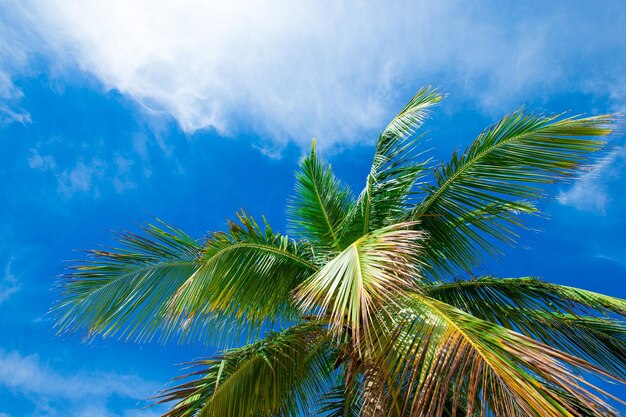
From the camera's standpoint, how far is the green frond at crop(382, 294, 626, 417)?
2730 mm

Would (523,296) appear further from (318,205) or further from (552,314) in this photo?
(318,205)

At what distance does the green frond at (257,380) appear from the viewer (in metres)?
4.89

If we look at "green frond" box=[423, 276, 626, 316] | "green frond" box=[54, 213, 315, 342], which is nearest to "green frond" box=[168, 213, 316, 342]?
"green frond" box=[54, 213, 315, 342]

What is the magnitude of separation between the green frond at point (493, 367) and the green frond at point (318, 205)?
3020 mm

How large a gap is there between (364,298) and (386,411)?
106 inches

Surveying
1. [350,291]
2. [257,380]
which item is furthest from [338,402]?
[350,291]

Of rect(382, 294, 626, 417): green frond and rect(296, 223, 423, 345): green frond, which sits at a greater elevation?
rect(296, 223, 423, 345): green frond

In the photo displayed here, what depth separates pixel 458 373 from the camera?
3201mm

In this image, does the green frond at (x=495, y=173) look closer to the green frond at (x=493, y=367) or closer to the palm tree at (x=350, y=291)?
the palm tree at (x=350, y=291)

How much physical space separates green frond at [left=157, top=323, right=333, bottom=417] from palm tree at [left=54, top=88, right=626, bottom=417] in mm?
15

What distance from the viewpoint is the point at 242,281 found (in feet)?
18.0

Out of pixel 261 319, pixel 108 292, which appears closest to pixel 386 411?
pixel 261 319

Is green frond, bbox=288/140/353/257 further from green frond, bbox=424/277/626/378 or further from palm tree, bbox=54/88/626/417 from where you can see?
green frond, bbox=424/277/626/378

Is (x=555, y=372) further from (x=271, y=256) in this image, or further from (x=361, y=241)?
(x=271, y=256)
